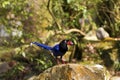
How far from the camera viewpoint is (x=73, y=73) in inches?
363

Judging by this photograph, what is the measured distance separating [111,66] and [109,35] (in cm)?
165

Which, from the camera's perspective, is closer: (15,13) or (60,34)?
(60,34)

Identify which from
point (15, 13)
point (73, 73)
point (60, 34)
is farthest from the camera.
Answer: point (15, 13)

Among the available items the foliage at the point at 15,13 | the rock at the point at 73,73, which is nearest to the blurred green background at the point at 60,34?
the foliage at the point at 15,13

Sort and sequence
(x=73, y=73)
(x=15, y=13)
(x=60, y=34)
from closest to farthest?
(x=73, y=73)
(x=60, y=34)
(x=15, y=13)

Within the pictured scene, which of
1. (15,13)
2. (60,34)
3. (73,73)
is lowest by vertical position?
(73,73)

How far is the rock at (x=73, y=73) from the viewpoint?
30.3 ft

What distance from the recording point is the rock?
9227 mm

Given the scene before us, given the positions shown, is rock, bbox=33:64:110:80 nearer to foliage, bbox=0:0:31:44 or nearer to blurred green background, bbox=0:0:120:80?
blurred green background, bbox=0:0:120:80

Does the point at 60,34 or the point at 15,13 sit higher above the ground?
the point at 15,13

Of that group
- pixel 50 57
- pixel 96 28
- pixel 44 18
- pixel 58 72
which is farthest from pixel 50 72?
pixel 96 28

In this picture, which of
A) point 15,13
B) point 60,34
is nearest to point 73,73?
point 60,34

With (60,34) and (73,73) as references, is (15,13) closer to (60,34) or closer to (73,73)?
(60,34)

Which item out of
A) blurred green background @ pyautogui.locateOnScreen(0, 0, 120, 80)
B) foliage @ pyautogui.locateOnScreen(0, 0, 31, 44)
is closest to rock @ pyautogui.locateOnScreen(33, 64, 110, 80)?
blurred green background @ pyautogui.locateOnScreen(0, 0, 120, 80)
